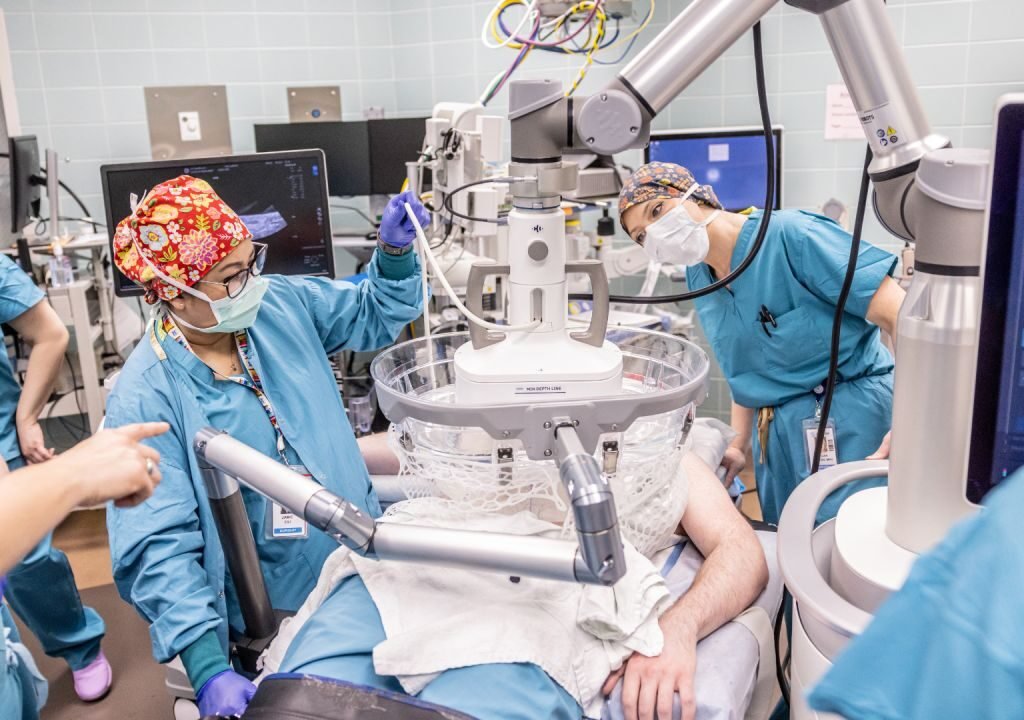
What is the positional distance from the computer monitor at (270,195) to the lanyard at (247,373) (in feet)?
3.72

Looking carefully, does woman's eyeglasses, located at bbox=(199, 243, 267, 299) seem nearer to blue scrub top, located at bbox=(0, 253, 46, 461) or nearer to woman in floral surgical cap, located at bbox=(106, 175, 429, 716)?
woman in floral surgical cap, located at bbox=(106, 175, 429, 716)

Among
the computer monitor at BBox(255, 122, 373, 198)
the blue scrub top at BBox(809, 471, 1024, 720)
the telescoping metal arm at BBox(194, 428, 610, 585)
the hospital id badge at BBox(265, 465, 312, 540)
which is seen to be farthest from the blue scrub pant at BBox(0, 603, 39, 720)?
the computer monitor at BBox(255, 122, 373, 198)

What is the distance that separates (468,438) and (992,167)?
55cm

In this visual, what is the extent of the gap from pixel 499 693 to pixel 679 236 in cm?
131

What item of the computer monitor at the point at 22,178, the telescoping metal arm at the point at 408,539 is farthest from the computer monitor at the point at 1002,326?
the computer monitor at the point at 22,178

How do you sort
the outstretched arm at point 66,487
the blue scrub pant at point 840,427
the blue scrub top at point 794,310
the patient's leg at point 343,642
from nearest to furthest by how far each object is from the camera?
the outstretched arm at point 66,487
the patient's leg at point 343,642
the blue scrub top at point 794,310
the blue scrub pant at point 840,427

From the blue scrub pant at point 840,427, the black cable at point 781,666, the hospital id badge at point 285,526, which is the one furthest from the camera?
the blue scrub pant at point 840,427

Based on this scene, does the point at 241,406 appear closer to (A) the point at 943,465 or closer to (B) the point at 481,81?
(A) the point at 943,465

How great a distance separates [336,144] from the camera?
13.6 feet

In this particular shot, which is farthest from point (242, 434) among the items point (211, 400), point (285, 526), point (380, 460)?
point (380, 460)

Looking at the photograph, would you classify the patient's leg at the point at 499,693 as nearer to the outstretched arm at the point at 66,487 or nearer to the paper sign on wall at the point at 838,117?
the outstretched arm at the point at 66,487

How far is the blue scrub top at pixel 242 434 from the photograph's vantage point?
139 cm

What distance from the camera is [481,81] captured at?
166 inches

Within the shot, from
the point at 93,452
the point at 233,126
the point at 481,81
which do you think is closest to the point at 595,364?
the point at 93,452
